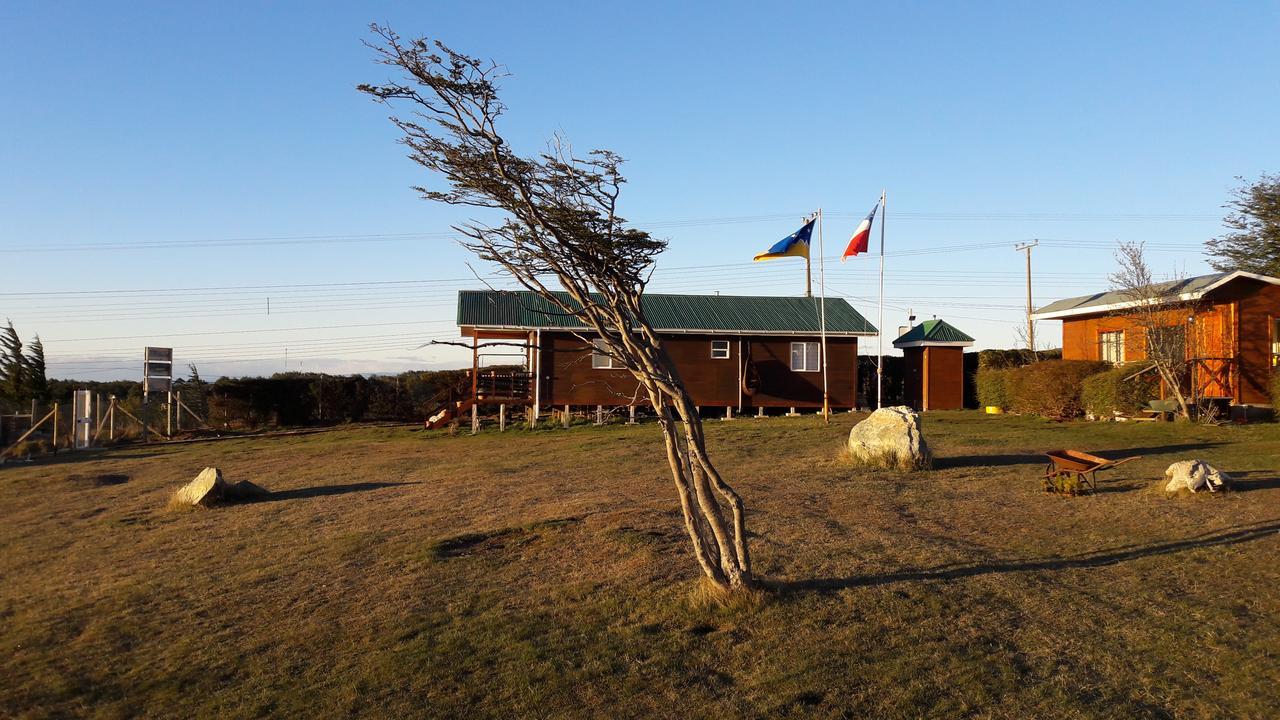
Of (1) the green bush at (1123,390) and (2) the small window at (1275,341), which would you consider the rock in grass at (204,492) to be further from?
(2) the small window at (1275,341)

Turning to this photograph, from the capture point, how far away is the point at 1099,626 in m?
7.96

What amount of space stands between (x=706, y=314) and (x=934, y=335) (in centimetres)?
821

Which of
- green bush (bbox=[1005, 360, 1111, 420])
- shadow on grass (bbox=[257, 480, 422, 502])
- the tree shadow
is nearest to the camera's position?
shadow on grass (bbox=[257, 480, 422, 502])

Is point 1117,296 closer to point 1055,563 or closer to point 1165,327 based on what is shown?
point 1165,327

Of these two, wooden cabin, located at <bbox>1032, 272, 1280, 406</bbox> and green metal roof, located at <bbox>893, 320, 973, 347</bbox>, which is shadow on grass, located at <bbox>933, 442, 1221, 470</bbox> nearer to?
wooden cabin, located at <bbox>1032, 272, 1280, 406</bbox>

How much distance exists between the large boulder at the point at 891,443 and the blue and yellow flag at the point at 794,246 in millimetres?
12375

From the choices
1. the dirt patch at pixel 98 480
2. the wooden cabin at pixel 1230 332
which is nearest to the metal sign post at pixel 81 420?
the dirt patch at pixel 98 480

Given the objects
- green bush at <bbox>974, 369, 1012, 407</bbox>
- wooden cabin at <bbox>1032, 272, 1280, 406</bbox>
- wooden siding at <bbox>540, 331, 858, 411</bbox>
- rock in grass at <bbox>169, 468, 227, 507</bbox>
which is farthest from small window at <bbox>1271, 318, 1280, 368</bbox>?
rock in grass at <bbox>169, 468, 227, 507</bbox>

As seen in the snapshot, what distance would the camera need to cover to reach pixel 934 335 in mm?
33938

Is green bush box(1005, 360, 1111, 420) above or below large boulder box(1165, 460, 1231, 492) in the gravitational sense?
above

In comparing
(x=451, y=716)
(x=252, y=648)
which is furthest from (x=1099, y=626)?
(x=252, y=648)

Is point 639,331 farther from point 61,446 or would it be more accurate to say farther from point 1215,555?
point 61,446

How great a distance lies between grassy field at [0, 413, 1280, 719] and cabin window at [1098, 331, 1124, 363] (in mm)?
12296

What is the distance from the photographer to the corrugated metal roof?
84.6 ft
